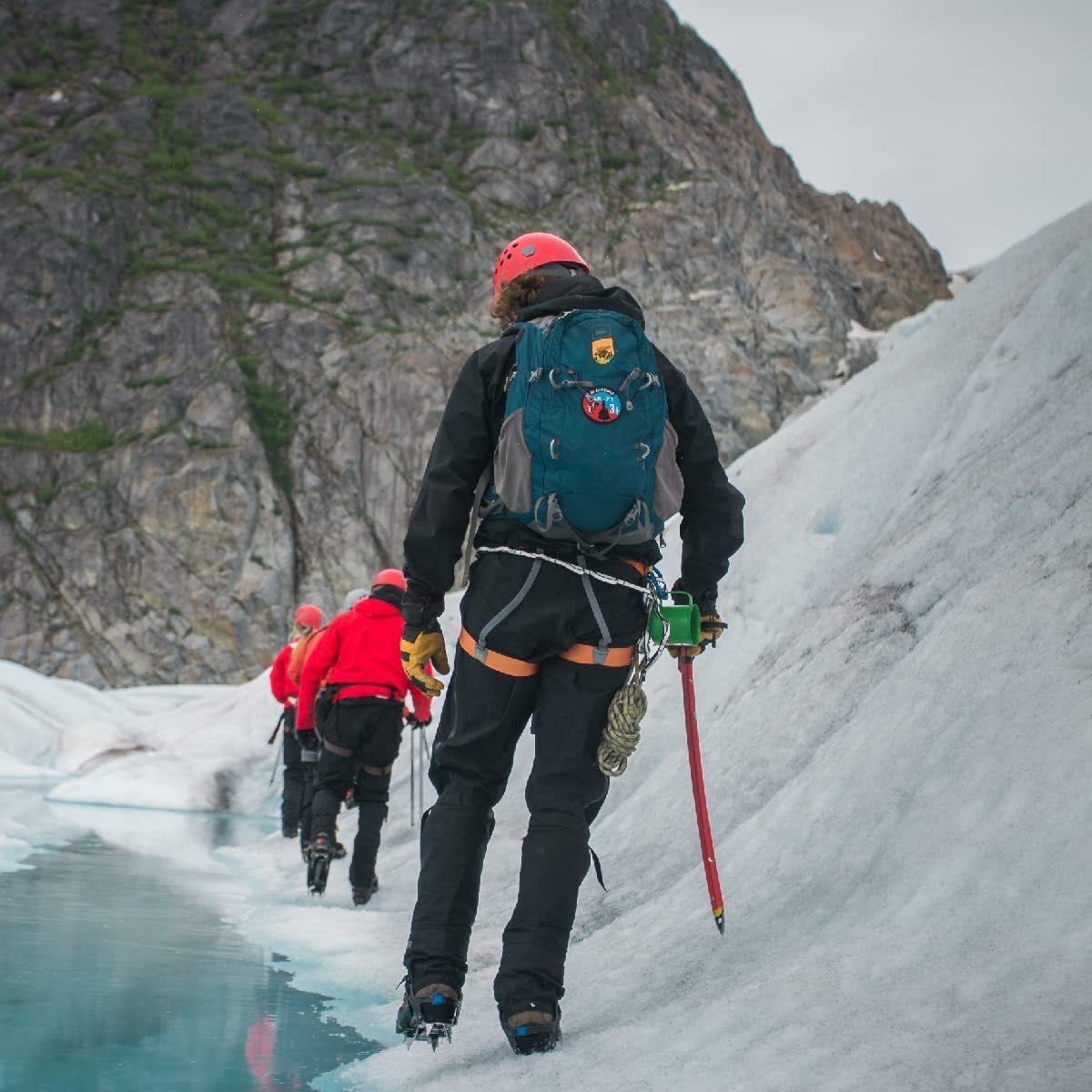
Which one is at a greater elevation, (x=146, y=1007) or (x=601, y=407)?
(x=601, y=407)

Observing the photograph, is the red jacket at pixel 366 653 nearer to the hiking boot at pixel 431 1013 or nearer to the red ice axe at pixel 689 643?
the red ice axe at pixel 689 643

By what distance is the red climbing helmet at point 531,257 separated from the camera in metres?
3.23

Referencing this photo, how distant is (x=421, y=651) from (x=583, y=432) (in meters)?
0.73

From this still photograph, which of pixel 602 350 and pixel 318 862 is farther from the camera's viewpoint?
pixel 318 862

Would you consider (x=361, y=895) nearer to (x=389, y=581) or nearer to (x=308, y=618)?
(x=389, y=581)

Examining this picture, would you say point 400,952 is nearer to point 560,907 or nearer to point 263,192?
point 560,907

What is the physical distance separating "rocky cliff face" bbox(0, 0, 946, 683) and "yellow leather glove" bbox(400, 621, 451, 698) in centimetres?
3948

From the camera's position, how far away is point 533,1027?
2641 mm

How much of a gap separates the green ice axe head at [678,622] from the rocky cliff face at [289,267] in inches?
1565

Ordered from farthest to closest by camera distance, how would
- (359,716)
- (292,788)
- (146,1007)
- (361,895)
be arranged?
(292,788), (359,716), (361,895), (146,1007)

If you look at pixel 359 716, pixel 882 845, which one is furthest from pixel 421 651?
pixel 359 716

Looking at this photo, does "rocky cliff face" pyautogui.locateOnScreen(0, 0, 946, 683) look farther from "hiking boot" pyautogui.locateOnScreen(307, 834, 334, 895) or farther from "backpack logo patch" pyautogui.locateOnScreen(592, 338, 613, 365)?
"backpack logo patch" pyautogui.locateOnScreen(592, 338, 613, 365)

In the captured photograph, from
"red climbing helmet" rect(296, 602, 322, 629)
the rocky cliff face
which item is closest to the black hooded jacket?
"red climbing helmet" rect(296, 602, 322, 629)

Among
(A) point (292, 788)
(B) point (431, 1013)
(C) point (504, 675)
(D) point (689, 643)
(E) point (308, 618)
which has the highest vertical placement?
(D) point (689, 643)
